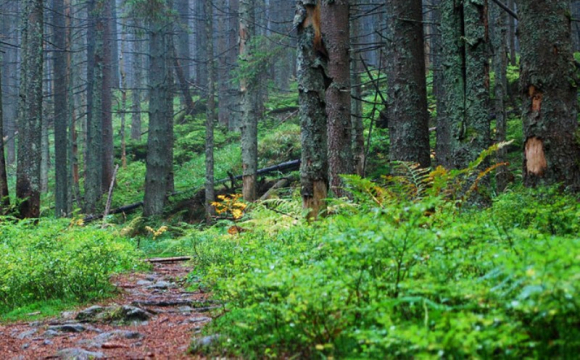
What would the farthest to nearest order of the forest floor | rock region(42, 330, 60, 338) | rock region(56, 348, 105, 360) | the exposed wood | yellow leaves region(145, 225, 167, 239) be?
yellow leaves region(145, 225, 167, 239), the exposed wood, rock region(42, 330, 60, 338), the forest floor, rock region(56, 348, 105, 360)

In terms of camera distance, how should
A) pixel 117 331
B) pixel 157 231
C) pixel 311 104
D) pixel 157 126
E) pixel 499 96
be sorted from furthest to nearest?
pixel 157 126 → pixel 157 231 → pixel 499 96 → pixel 311 104 → pixel 117 331

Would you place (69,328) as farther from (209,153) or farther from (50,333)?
(209,153)

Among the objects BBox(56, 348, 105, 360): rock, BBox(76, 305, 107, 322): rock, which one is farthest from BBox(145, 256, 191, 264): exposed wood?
BBox(56, 348, 105, 360): rock

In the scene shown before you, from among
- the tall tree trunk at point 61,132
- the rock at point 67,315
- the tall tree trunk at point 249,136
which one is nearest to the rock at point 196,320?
the rock at point 67,315

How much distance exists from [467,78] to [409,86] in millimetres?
1312

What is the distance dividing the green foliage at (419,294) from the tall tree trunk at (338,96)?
4773 millimetres

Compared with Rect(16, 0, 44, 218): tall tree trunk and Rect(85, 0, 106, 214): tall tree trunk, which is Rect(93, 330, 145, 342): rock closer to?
Rect(16, 0, 44, 218): tall tree trunk

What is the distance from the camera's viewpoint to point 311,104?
7.62 meters

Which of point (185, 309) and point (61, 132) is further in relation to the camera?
point (61, 132)

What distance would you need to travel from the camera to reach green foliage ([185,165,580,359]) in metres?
2.68

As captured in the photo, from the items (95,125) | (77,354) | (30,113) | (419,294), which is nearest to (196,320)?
(77,354)

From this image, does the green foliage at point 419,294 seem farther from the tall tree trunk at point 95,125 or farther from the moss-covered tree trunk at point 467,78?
the tall tree trunk at point 95,125

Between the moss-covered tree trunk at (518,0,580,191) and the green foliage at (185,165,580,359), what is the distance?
1069 mm

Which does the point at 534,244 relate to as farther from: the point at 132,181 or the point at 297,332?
the point at 132,181
